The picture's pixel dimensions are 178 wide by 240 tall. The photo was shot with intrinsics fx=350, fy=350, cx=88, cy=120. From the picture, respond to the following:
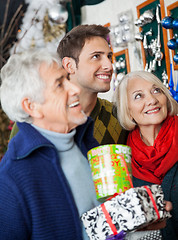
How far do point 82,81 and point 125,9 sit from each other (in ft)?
6.52

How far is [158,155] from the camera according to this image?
1.70m

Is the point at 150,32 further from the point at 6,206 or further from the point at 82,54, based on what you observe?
the point at 6,206

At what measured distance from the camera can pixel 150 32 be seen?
3.20 m

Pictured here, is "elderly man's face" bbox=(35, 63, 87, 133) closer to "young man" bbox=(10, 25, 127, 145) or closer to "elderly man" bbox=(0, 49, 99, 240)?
"elderly man" bbox=(0, 49, 99, 240)

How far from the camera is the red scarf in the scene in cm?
168

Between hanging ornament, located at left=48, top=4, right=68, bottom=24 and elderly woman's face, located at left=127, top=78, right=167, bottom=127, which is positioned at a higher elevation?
hanging ornament, located at left=48, top=4, right=68, bottom=24

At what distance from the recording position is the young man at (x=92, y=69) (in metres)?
1.94

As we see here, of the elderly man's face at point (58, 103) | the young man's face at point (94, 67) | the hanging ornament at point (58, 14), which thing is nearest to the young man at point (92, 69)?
the young man's face at point (94, 67)

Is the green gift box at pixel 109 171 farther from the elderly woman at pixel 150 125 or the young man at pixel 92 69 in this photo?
the young man at pixel 92 69

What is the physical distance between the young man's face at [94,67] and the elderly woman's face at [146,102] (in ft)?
0.87

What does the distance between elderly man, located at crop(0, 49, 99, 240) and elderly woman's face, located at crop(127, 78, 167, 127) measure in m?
0.68

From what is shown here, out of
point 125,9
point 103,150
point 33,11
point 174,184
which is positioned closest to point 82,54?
point 174,184

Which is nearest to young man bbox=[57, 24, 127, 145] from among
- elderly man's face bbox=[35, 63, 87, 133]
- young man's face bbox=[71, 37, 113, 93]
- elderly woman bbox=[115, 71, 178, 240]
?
young man's face bbox=[71, 37, 113, 93]

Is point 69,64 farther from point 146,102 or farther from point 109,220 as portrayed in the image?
point 109,220
